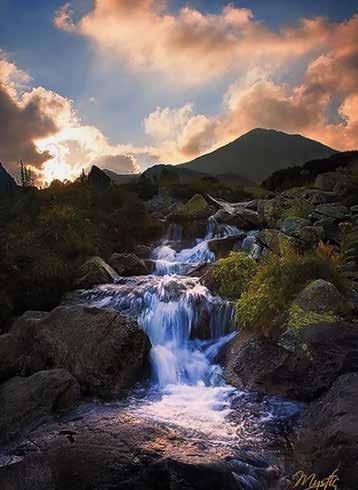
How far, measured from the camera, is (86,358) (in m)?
9.00

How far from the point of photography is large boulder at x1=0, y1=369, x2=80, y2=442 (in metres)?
7.29

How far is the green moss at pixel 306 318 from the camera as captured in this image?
8.48 m

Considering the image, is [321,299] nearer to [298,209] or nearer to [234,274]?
[234,274]

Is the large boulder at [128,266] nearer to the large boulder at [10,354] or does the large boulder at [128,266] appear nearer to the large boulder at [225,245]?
the large boulder at [225,245]

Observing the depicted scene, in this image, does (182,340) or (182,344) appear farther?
(182,340)

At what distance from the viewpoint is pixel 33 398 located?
25.0ft

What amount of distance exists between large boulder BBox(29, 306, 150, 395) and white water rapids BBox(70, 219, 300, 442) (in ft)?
2.21

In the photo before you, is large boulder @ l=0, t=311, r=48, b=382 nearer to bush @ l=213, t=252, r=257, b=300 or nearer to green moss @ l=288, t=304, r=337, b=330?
bush @ l=213, t=252, r=257, b=300

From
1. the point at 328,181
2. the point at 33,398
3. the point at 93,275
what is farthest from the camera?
the point at 328,181

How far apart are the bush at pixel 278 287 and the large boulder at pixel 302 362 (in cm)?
57

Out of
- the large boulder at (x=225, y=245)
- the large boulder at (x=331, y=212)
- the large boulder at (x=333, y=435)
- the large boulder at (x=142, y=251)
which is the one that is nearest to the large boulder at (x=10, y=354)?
the large boulder at (x=333, y=435)

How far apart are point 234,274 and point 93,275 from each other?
4949 mm

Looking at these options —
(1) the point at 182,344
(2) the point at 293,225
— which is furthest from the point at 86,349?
(2) the point at 293,225

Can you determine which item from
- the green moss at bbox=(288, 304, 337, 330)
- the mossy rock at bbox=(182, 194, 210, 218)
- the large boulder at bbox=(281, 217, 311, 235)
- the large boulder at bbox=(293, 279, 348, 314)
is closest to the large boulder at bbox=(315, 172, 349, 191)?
the mossy rock at bbox=(182, 194, 210, 218)
